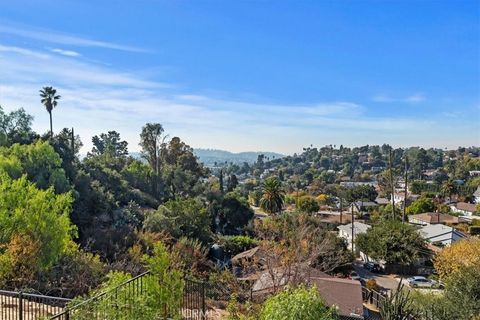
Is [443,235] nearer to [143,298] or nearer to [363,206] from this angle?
[363,206]

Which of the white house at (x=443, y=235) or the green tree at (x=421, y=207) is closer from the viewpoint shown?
the white house at (x=443, y=235)

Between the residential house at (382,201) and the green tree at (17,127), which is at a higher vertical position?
the green tree at (17,127)

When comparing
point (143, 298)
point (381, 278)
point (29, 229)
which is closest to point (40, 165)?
point (29, 229)

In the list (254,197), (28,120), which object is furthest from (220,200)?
(254,197)

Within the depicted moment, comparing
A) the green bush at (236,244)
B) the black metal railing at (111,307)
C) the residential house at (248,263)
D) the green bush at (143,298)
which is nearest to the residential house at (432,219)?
the green bush at (236,244)

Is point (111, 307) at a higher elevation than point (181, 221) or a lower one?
higher

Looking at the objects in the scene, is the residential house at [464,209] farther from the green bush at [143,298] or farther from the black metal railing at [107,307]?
the black metal railing at [107,307]

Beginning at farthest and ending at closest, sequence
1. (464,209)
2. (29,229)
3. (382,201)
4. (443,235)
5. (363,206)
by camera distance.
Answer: (382,201), (363,206), (464,209), (443,235), (29,229)

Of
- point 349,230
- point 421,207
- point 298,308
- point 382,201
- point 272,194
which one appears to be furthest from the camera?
point 382,201

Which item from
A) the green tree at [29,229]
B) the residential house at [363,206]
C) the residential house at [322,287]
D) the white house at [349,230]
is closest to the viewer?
the green tree at [29,229]

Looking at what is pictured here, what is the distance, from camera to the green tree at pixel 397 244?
3341cm

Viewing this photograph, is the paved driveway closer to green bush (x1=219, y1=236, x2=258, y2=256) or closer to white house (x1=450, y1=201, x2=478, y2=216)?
green bush (x1=219, y1=236, x2=258, y2=256)

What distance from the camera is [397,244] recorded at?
3369 cm

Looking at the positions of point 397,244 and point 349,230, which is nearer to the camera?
point 397,244
